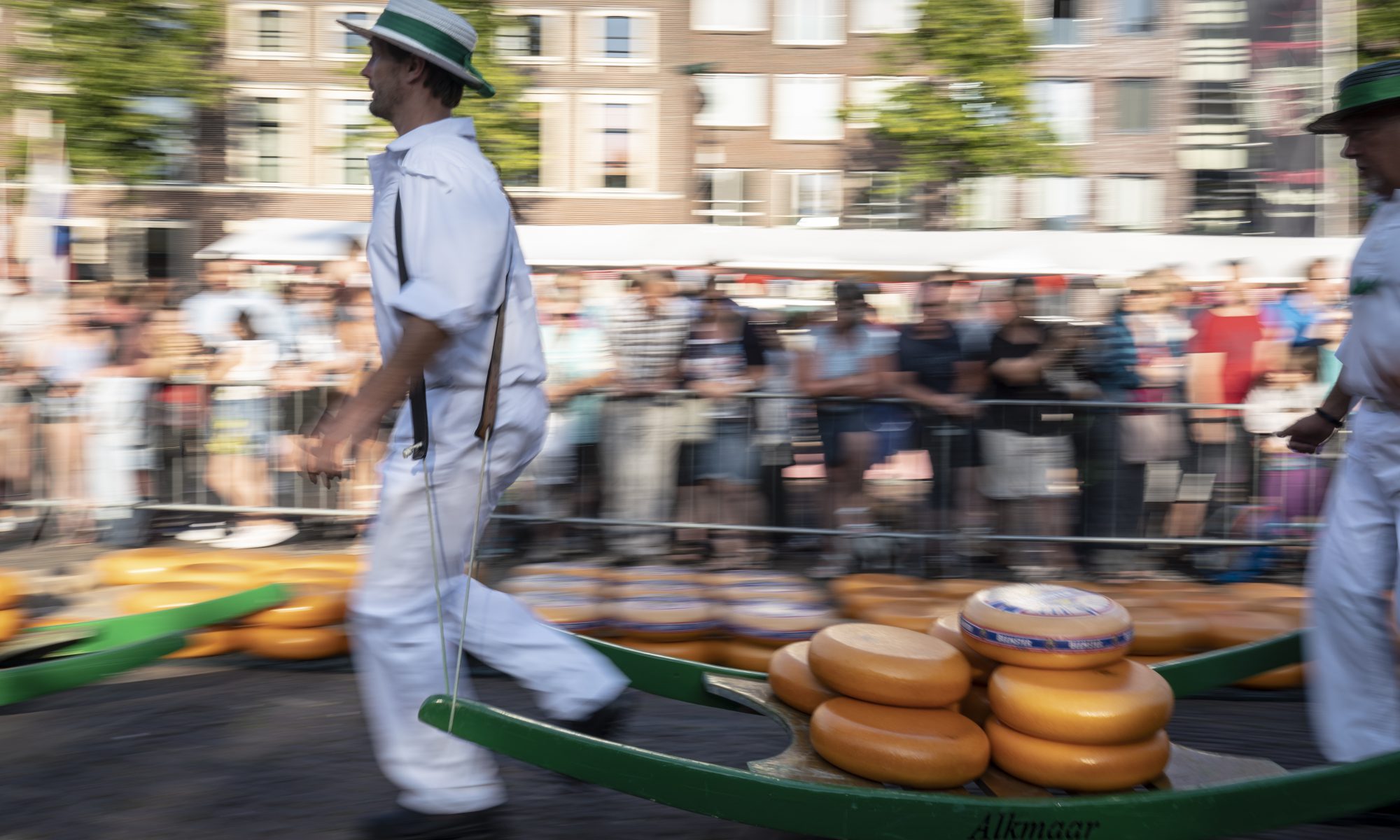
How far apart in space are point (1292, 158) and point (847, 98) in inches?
495

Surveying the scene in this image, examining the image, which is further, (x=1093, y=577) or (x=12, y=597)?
(x=1093, y=577)

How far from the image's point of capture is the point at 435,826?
312cm

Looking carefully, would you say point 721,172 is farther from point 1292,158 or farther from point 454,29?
point 454,29

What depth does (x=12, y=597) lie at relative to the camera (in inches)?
197

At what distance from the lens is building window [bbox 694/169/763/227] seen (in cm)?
3944

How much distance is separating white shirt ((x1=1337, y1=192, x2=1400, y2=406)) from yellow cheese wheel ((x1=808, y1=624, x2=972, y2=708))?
137 centimetres

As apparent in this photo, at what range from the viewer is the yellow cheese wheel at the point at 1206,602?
209 inches

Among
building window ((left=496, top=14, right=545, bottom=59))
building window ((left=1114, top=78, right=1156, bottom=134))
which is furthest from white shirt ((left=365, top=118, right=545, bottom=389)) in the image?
building window ((left=1114, top=78, right=1156, bottom=134))

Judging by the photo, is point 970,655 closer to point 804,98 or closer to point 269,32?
point 804,98

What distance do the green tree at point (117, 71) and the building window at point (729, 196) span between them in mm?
14970

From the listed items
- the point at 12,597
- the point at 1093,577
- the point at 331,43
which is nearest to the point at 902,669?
the point at 12,597

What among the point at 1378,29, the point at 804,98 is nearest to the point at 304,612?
the point at 1378,29

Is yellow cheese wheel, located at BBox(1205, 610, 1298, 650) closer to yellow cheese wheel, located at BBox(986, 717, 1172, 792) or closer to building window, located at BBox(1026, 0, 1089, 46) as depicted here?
yellow cheese wheel, located at BBox(986, 717, 1172, 792)

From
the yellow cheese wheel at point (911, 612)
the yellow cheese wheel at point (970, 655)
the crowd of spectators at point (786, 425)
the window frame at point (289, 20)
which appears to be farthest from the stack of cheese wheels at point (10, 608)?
the window frame at point (289, 20)
